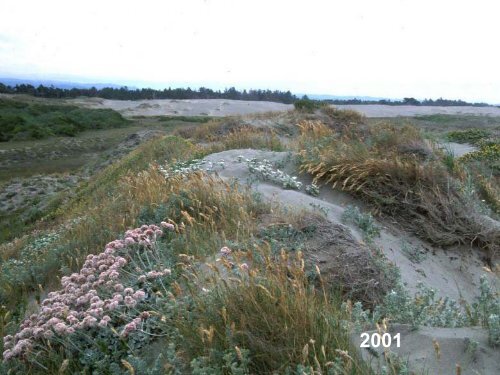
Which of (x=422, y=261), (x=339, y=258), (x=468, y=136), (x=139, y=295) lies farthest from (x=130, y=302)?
(x=468, y=136)

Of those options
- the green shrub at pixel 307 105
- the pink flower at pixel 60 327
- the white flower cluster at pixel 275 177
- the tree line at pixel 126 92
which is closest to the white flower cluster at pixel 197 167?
the white flower cluster at pixel 275 177

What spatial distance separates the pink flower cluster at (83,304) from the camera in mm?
3340

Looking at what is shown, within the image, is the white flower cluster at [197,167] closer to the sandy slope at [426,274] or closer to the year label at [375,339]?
the sandy slope at [426,274]

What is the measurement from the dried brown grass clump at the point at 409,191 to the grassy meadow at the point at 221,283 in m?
0.02

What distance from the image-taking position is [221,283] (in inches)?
135

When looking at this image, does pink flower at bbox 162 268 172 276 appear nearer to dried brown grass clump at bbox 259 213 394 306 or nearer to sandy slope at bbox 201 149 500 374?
dried brown grass clump at bbox 259 213 394 306

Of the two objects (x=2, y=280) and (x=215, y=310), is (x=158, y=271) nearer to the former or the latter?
(x=215, y=310)

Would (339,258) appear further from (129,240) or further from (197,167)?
(197,167)

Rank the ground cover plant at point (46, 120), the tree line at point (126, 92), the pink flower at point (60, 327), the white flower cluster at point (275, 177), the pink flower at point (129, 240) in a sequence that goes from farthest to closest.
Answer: the tree line at point (126, 92)
the ground cover plant at point (46, 120)
the white flower cluster at point (275, 177)
the pink flower at point (129, 240)
the pink flower at point (60, 327)

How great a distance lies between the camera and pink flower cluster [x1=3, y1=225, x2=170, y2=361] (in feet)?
11.0

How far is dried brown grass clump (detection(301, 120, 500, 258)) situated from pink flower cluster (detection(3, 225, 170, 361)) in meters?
3.91

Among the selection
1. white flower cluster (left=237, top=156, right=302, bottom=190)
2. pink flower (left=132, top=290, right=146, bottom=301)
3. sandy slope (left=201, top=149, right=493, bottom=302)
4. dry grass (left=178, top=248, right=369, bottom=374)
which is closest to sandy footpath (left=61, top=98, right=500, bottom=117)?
white flower cluster (left=237, top=156, right=302, bottom=190)

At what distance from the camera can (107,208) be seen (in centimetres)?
657

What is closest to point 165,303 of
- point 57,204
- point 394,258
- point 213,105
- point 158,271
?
point 158,271
